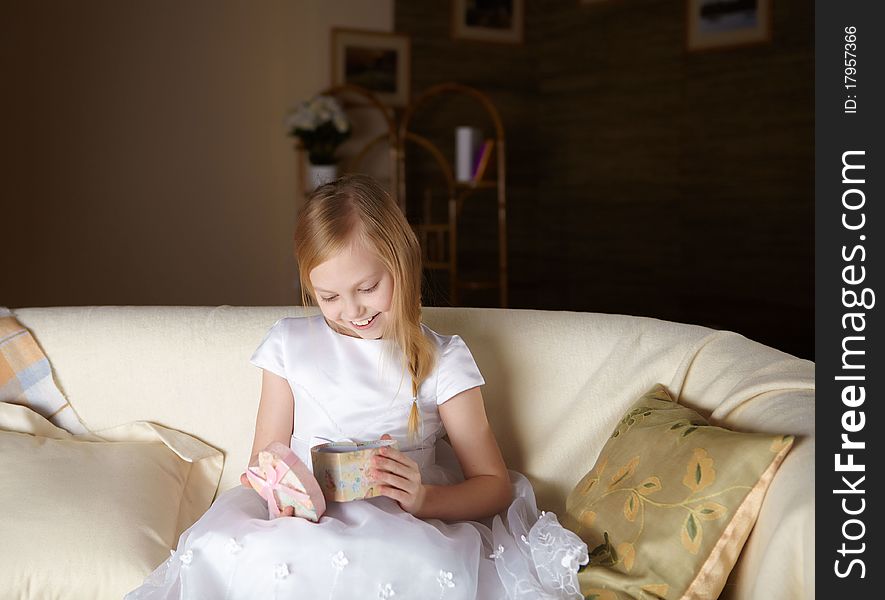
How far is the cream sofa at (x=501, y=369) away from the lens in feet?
6.38

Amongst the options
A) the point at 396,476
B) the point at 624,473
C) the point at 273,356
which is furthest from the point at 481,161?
the point at 396,476

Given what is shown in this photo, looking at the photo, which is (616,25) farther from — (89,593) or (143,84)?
(89,593)

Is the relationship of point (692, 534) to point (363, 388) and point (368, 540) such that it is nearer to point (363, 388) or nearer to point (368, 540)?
point (368, 540)

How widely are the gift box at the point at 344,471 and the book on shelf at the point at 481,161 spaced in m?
3.24

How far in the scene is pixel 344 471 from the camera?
4.75 ft

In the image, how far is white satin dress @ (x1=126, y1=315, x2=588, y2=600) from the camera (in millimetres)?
1450

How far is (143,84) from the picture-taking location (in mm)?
4297

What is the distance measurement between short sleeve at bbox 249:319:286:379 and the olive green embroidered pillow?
0.63 meters

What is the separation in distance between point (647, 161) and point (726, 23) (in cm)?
77

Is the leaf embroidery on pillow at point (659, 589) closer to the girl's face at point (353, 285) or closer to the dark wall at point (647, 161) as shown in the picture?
the girl's face at point (353, 285)

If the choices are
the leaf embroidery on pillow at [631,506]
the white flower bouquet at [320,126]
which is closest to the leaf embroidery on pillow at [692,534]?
the leaf embroidery on pillow at [631,506]

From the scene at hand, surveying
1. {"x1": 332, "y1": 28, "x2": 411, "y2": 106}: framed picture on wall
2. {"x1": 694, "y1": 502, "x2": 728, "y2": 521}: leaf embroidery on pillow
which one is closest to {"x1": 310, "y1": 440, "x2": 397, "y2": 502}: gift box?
{"x1": 694, "y1": 502, "x2": 728, "y2": 521}: leaf embroidery on pillow

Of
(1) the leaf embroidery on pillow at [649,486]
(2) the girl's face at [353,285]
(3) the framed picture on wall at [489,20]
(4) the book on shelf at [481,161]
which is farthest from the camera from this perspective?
(3) the framed picture on wall at [489,20]

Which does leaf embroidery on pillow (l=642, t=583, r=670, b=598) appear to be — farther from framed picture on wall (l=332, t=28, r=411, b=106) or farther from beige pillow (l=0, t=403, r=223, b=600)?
framed picture on wall (l=332, t=28, r=411, b=106)
